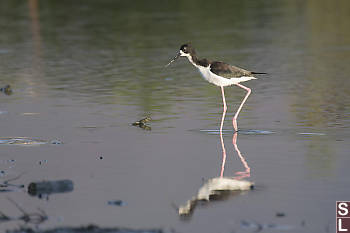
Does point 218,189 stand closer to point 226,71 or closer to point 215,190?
point 215,190

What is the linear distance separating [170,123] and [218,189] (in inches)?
182

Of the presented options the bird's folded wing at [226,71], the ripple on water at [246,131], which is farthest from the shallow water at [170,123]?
the bird's folded wing at [226,71]

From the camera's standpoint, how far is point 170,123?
14016 millimetres

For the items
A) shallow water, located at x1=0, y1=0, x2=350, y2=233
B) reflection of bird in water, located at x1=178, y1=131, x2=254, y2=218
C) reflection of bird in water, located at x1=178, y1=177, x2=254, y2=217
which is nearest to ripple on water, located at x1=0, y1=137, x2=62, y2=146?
shallow water, located at x1=0, y1=0, x2=350, y2=233

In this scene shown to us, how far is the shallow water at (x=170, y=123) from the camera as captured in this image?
28.7 ft

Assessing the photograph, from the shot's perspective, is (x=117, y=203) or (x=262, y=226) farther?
(x=117, y=203)

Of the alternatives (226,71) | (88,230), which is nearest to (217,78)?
(226,71)

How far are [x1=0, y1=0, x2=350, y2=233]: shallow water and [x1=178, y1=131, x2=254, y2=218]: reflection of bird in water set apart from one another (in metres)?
0.11

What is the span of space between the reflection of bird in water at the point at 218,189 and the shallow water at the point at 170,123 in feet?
0.37

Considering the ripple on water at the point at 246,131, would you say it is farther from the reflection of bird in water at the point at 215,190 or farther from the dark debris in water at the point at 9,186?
the dark debris in water at the point at 9,186

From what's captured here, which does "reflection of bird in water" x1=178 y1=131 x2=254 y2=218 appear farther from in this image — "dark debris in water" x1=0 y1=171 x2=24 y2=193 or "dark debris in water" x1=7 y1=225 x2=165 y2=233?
"dark debris in water" x1=0 y1=171 x2=24 y2=193

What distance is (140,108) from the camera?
15.7m

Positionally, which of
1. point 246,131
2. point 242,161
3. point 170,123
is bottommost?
point 242,161

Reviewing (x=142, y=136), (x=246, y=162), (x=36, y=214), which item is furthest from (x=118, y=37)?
(x=36, y=214)
